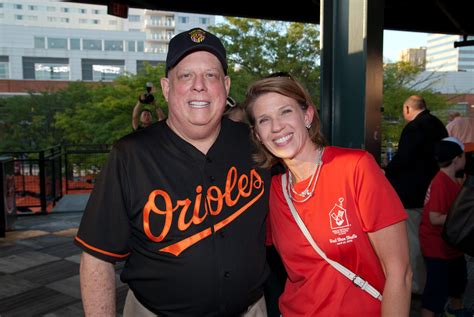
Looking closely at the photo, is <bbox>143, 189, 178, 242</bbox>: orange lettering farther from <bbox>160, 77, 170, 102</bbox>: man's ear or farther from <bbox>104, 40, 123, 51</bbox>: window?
<bbox>104, 40, 123, 51</bbox>: window

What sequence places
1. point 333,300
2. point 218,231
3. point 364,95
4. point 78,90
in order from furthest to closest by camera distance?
point 78,90, point 364,95, point 218,231, point 333,300

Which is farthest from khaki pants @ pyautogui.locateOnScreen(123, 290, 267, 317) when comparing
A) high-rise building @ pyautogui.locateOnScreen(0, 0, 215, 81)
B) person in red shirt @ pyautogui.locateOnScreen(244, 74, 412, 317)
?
high-rise building @ pyautogui.locateOnScreen(0, 0, 215, 81)

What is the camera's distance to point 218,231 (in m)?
1.96

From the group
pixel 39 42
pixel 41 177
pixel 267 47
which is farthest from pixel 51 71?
pixel 41 177

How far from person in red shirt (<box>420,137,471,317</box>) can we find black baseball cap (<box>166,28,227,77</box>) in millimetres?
2636

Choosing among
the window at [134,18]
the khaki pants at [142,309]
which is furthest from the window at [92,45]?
the khaki pants at [142,309]

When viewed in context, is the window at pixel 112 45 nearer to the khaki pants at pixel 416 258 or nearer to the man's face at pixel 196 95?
the khaki pants at pixel 416 258

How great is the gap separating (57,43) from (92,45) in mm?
5929

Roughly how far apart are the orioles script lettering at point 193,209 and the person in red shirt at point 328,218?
0.73 feet

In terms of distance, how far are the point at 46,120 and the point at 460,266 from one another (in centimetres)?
3143

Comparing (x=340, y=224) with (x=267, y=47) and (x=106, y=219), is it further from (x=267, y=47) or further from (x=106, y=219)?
(x=267, y=47)

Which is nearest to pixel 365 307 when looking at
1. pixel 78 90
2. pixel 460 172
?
pixel 460 172

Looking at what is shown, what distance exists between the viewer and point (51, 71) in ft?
223

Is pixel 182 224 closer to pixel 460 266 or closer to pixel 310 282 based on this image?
pixel 310 282
